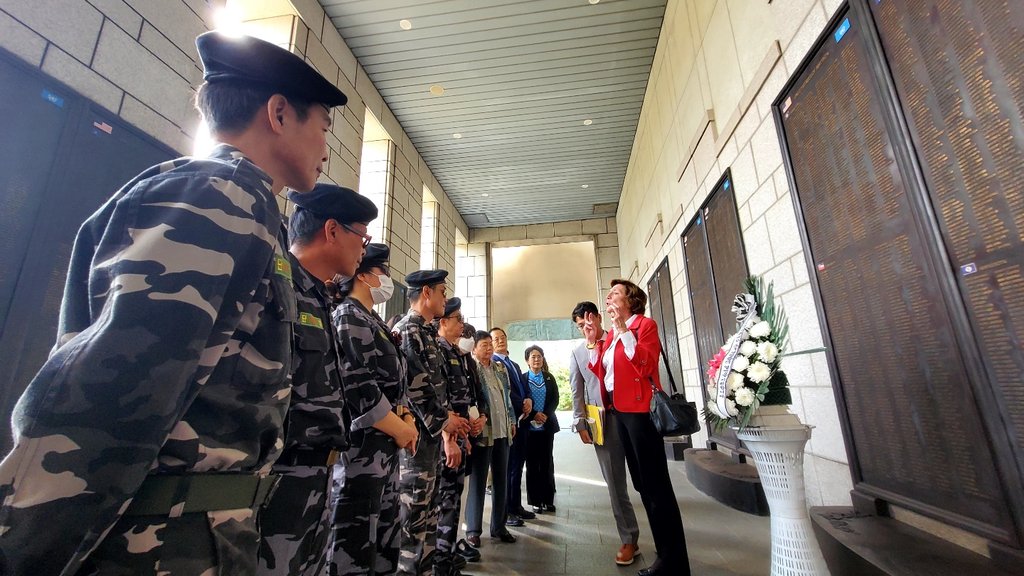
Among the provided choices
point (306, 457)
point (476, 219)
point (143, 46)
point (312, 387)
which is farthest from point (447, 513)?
point (476, 219)

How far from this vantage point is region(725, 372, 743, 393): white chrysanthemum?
5.28 feet

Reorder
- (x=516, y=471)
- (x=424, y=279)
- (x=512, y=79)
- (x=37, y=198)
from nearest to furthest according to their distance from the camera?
1. (x=37, y=198)
2. (x=424, y=279)
3. (x=516, y=471)
4. (x=512, y=79)

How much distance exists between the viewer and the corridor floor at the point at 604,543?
2.19 m

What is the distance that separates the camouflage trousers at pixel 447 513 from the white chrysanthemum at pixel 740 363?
1.53 meters

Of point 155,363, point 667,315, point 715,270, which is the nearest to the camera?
point 155,363

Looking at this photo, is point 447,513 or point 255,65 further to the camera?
point 447,513

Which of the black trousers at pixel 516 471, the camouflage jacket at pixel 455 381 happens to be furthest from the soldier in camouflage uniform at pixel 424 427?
the black trousers at pixel 516 471

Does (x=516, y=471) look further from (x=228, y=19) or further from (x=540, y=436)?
(x=228, y=19)

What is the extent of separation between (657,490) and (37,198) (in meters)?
3.09

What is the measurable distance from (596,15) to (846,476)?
478cm

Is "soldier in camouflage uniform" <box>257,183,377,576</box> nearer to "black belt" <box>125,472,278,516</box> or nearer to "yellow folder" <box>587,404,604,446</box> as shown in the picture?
"black belt" <box>125,472,278,516</box>

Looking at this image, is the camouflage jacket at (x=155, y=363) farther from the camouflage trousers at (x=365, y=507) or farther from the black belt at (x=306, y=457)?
the camouflage trousers at (x=365, y=507)

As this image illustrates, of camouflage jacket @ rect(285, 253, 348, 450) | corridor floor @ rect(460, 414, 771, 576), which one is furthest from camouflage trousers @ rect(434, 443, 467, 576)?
camouflage jacket @ rect(285, 253, 348, 450)

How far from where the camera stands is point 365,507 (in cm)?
137
